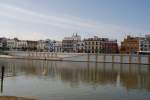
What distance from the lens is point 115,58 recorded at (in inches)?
4619

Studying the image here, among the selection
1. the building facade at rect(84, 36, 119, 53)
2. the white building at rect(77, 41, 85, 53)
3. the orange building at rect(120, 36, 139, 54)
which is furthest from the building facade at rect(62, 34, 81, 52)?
the orange building at rect(120, 36, 139, 54)

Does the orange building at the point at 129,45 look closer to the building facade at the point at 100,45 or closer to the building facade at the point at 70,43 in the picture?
the building facade at the point at 100,45

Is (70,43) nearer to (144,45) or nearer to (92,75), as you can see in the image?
(144,45)

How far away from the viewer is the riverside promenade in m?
112

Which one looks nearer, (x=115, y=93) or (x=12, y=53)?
(x=115, y=93)

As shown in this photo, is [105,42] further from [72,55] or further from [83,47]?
[72,55]

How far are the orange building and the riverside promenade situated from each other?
40.0 m

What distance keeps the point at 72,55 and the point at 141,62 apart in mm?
30169

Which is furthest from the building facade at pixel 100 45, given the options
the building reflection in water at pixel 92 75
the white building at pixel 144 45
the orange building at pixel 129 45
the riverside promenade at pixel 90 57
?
the building reflection in water at pixel 92 75

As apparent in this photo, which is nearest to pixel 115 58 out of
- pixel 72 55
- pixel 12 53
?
pixel 72 55

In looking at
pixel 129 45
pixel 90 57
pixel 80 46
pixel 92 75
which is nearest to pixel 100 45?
pixel 80 46

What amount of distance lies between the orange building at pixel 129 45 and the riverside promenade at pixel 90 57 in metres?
40.0

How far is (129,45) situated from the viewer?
165750mm

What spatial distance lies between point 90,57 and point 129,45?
48395mm
